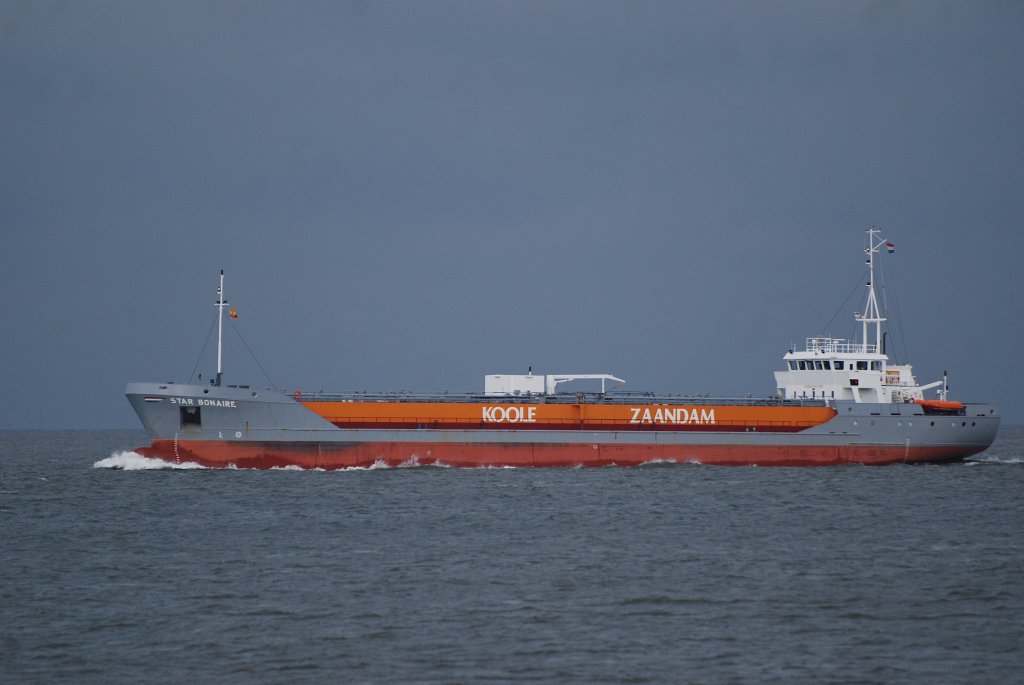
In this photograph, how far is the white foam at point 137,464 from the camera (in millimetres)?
48237

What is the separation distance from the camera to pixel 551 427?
165 ft

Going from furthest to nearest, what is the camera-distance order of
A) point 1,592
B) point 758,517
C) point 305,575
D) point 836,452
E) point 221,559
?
1. point 836,452
2. point 758,517
3. point 221,559
4. point 305,575
5. point 1,592

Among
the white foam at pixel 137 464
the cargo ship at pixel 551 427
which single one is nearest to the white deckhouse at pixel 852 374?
the cargo ship at pixel 551 427

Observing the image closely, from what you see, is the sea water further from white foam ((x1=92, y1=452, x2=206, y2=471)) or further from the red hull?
white foam ((x1=92, y1=452, x2=206, y2=471))

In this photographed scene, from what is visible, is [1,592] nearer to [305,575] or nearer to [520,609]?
[305,575]

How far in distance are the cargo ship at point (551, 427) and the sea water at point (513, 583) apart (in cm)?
399

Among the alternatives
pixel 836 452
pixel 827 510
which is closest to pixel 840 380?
pixel 836 452

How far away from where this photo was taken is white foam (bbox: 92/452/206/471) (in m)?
48.2

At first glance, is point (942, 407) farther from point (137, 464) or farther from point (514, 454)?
point (137, 464)

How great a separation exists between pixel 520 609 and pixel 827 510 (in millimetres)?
17710

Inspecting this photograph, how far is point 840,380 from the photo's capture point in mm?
53094

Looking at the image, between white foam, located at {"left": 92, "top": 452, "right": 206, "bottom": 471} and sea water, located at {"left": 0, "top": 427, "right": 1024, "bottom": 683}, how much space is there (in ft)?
14.7

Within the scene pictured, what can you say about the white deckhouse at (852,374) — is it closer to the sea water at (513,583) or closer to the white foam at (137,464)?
the sea water at (513,583)

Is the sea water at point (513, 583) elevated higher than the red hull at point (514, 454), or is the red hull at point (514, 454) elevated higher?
the red hull at point (514, 454)
